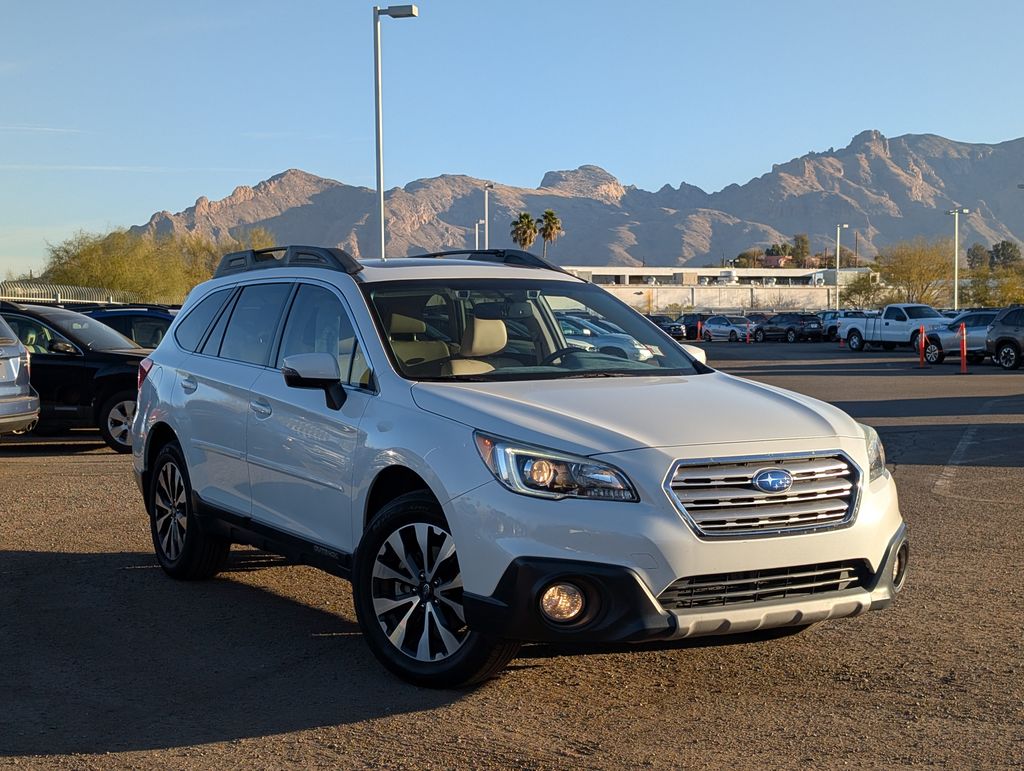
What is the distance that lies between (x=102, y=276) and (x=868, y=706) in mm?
66931

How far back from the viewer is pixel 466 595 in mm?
5113

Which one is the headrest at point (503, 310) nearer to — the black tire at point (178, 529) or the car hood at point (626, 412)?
the car hood at point (626, 412)

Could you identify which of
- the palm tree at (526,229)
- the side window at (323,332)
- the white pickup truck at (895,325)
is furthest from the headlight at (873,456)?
the palm tree at (526,229)

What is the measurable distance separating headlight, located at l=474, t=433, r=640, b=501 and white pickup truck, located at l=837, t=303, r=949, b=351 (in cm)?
4174

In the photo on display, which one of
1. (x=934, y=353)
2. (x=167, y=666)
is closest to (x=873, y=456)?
(x=167, y=666)

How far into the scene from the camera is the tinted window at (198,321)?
26.0 ft

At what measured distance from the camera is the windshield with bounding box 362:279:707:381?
6.18 m

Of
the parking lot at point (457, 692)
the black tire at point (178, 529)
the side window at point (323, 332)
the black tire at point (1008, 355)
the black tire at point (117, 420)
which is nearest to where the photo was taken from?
the parking lot at point (457, 692)

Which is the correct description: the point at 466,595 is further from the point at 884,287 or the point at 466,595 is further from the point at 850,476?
the point at 884,287

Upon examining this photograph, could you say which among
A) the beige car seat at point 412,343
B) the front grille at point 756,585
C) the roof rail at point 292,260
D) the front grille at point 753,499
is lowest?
the front grille at point 756,585

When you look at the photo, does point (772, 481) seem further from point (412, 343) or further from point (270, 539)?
point (270, 539)

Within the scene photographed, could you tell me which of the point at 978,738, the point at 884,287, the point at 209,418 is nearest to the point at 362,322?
the point at 209,418

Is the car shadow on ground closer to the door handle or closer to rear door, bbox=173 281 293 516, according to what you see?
rear door, bbox=173 281 293 516

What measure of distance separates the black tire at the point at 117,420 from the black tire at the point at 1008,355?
2489 cm
